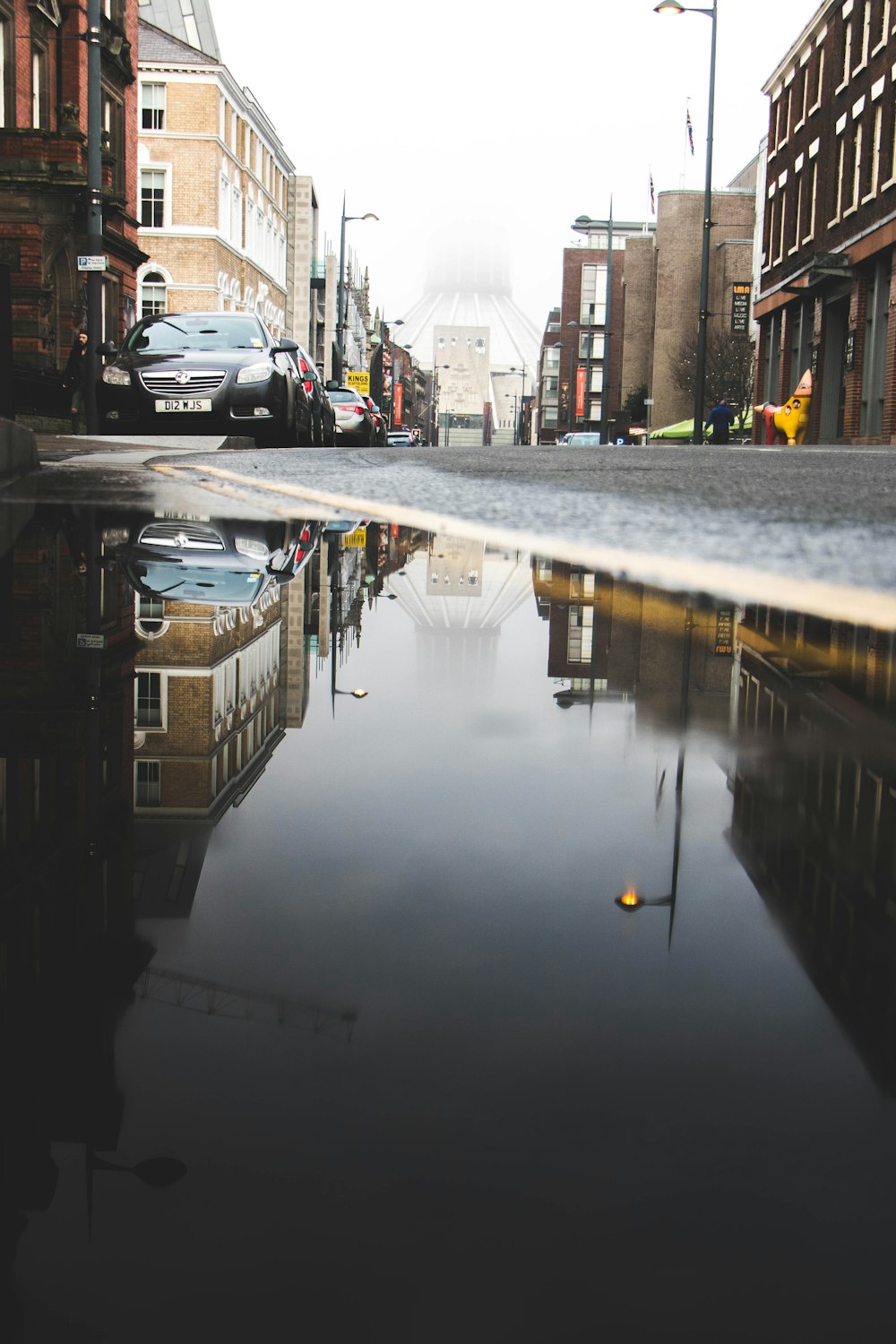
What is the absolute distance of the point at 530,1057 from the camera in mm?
949

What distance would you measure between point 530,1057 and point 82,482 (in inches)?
244

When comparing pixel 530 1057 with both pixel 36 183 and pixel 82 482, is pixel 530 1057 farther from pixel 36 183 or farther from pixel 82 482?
pixel 36 183

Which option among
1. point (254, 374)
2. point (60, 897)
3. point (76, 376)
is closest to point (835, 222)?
point (76, 376)

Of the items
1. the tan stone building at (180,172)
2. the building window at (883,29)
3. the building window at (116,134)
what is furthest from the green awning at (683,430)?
the building window at (116,134)

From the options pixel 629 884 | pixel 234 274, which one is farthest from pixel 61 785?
pixel 234 274

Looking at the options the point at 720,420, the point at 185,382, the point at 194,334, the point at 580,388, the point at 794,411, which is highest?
the point at 580,388

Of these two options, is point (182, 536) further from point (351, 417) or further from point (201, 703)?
point (351, 417)

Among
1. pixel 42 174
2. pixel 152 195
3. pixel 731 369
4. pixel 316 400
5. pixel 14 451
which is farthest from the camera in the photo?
pixel 731 369

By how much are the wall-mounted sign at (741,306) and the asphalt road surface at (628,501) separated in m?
50.0

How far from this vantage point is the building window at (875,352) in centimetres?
2938

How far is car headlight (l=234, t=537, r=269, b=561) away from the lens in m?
3.90

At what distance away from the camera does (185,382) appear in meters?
12.9

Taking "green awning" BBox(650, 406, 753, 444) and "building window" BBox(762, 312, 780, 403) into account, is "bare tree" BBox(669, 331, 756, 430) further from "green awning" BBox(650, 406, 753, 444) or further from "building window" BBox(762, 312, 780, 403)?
"building window" BBox(762, 312, 780, 403)

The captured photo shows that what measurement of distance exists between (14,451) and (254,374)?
680cm
